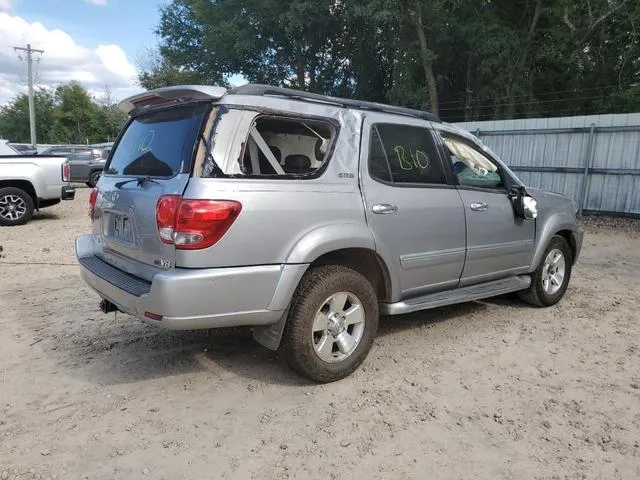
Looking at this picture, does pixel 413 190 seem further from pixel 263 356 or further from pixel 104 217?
pixel 104 217

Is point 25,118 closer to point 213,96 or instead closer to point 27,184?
point 27,184

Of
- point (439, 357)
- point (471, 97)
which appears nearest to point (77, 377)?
point (439, 357)

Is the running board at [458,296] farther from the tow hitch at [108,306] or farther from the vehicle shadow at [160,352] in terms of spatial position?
the tow hitch at [108,306]

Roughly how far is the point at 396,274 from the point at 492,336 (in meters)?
1.28

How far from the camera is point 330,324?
337 centimetres

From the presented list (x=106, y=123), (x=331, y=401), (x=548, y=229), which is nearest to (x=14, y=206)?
(x=331, y=401)

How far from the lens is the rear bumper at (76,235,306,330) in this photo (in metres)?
2.79

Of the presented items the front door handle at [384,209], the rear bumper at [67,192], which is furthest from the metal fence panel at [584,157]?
the rear bumper at [67,192]

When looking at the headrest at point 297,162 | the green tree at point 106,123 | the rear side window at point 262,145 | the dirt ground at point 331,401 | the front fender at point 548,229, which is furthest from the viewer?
the green tree at point 106,123

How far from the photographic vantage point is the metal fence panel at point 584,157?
1093cm

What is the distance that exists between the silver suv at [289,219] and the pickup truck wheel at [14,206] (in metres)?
7.29

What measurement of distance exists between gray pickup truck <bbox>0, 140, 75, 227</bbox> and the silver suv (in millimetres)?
7194

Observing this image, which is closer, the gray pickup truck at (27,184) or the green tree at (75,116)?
the gray pickup truck at (27,184)

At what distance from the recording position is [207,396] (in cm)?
324
